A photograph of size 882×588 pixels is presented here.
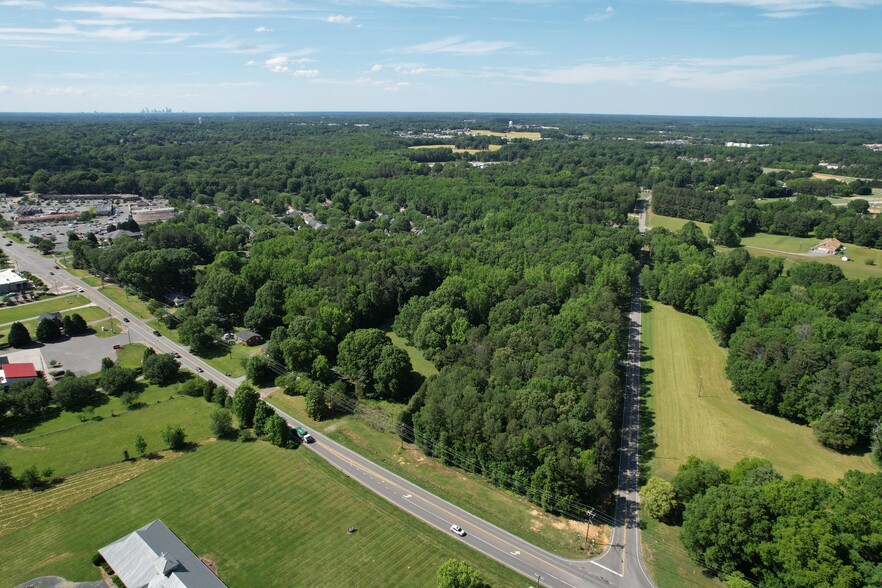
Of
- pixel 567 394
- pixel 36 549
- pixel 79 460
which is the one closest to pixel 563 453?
pixel 567 394

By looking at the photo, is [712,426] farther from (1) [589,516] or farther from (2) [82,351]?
(2) [82,351]

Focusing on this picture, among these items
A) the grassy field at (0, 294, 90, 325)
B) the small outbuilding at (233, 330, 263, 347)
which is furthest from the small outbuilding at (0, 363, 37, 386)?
the grassy field at (0, 294, 90, 325)

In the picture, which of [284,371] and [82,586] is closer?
[82,586]

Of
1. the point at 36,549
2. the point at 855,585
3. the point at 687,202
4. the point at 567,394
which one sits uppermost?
the point at 687,202

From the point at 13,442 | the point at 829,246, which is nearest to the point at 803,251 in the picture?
the point at 829,246

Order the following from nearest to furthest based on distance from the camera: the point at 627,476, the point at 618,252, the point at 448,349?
the point at 627,476 → the point at 448,349 → the point at 618,252

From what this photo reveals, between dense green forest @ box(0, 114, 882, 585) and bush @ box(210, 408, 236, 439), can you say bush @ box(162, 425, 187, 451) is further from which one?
dense green forest @ box(0, 114, 882, 585)

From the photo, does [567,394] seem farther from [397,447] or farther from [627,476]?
[397,447]

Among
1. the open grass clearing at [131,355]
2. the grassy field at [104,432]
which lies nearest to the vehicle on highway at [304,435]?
the grassy field at [104,432]
